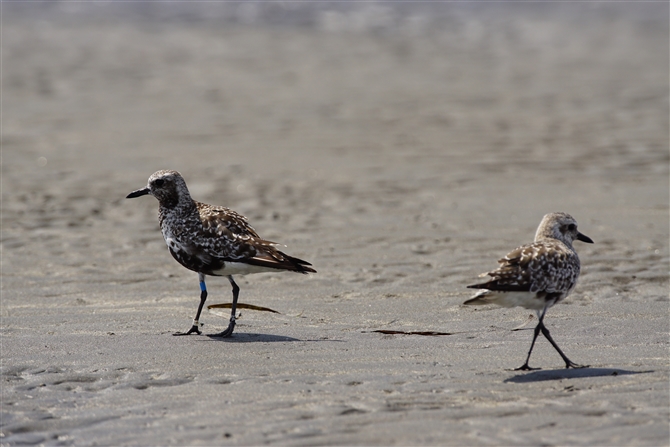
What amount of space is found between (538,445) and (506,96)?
16733 millimetres

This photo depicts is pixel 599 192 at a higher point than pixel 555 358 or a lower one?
higher

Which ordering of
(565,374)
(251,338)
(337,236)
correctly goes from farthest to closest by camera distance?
(337,236)
(251,338)
(565,374)

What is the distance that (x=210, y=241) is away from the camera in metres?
8.17

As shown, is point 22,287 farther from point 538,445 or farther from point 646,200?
point 646,200

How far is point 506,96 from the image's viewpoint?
21422 mm

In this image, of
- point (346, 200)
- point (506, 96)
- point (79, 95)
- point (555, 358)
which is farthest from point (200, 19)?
point (555, 358)

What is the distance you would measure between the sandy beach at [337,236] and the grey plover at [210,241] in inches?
21.3

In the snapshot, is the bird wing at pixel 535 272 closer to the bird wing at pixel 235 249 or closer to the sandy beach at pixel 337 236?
the sandy beach at pixel 337 236

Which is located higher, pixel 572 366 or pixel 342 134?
pixel 342 134

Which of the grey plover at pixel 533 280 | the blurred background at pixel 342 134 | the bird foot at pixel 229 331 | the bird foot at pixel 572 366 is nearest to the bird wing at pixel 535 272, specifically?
the grey plover at pixel 533 280

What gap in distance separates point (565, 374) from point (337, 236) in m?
5.17

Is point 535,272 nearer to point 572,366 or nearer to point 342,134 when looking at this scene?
point 572,366

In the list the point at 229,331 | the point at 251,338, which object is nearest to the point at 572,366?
the point at 251,338

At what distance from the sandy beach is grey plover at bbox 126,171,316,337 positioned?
0.54 metres
